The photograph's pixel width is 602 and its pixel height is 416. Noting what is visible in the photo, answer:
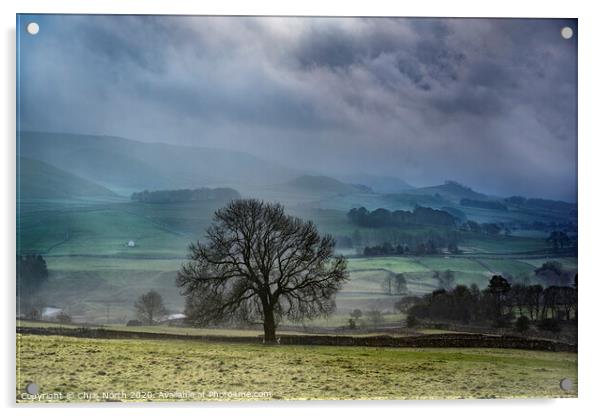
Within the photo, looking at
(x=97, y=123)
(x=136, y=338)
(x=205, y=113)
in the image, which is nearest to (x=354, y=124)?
(x=205, y=113)

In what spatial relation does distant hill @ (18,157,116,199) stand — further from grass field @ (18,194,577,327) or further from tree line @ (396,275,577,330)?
tree line @ (396,275,577,330)

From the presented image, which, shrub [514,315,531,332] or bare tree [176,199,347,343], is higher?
bare tree [176,199,347,343]

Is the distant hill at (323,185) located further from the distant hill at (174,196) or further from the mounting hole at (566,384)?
the mounting hole at (566,384)

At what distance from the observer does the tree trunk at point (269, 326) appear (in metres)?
4.96

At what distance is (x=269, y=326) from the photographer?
498 centimetres

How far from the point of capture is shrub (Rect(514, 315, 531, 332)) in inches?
199

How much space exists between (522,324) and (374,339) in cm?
101

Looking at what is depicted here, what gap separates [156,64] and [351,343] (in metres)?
2.25

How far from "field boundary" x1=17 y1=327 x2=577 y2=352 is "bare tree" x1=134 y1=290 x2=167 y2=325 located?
101 mm

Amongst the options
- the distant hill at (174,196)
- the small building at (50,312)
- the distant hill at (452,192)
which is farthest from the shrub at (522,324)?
the small building at (50,312)

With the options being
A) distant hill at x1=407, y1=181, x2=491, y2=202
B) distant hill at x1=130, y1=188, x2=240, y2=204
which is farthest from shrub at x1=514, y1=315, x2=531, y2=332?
distant hill at x1=130, y1=188, x2=240, y2=204

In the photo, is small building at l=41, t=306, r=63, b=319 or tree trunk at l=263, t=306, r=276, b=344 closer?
small building at l=41, t=306, r=63, b=319

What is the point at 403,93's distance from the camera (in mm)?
5066

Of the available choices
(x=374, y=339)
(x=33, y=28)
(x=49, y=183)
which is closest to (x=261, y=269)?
(x=374, y=339)
